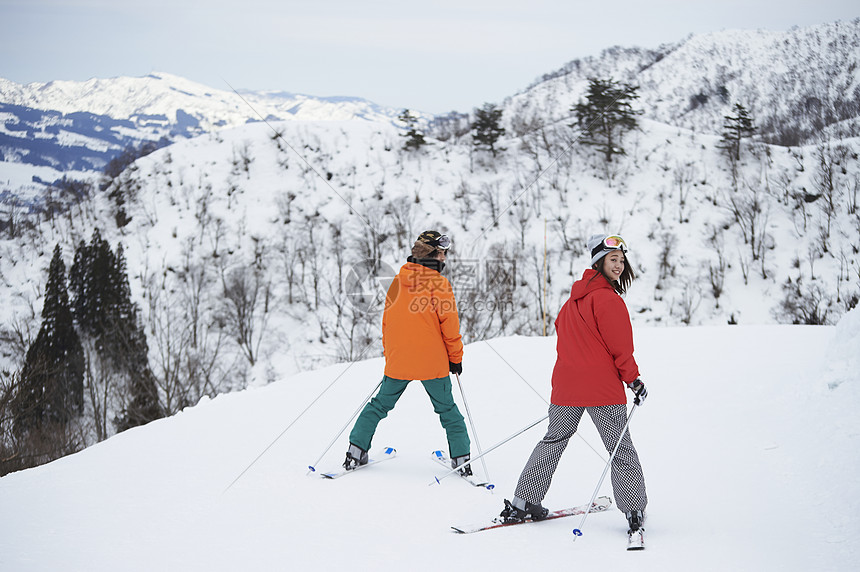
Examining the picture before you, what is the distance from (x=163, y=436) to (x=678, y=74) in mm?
99547

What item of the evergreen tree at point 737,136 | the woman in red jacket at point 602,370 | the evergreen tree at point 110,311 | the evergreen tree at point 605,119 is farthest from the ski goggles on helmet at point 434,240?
the evergreen tree at point 737,136

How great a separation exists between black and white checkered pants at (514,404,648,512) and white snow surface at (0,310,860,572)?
0.25 metres

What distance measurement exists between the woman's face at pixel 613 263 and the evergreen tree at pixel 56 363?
31067 millimetres

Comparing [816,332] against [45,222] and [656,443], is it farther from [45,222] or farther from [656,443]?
[45,222]

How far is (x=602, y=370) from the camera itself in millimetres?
3705

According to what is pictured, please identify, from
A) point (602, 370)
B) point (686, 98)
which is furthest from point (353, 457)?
point (686, 98)

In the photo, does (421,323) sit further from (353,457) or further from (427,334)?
(353,457)

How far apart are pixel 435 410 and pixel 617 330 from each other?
1821mm

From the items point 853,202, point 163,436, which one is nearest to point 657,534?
point 163,436

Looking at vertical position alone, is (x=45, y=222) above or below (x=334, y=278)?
above

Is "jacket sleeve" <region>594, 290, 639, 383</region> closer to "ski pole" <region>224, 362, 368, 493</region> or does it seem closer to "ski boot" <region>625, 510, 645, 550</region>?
"ski boot" <region>625, 510, 645, 550</region>

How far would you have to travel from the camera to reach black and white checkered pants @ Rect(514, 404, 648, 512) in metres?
3.71

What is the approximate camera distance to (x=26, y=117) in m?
63.8

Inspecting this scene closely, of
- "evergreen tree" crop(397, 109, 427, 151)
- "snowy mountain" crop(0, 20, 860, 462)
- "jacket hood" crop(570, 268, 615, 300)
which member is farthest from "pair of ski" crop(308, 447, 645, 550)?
"evergreen tree" crop(397, 109, 427, 151)
